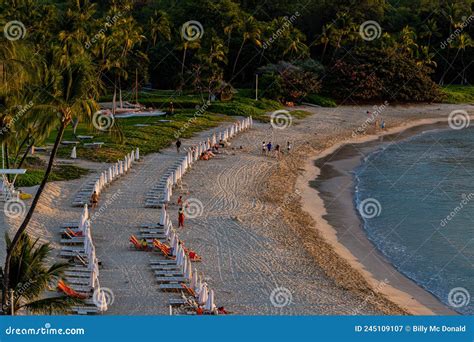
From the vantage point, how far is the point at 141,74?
68.6m

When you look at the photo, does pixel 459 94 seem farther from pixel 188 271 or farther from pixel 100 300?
pixel 100 300

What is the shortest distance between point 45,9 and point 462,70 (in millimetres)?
48209

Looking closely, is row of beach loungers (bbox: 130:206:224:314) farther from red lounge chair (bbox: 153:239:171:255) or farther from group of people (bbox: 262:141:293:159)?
group of people (bbox: 262:141:293:159)

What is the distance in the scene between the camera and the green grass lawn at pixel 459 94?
3224 inches

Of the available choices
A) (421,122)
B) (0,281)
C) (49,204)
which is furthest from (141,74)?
(0,281)

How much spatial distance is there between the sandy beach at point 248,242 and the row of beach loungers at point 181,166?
0.53 meters

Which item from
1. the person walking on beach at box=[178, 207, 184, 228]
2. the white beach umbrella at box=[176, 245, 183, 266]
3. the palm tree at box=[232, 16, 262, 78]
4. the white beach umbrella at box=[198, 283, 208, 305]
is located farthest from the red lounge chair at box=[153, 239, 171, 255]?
the palm tree at box=[232, 16, 262, 78]

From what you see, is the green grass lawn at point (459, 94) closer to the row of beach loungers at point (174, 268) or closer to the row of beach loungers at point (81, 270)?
the row of beach loungers at point (174, 268)

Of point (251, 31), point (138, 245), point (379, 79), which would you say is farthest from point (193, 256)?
point (379, 79)

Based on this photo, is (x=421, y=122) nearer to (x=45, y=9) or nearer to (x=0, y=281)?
(x=45, y=9)

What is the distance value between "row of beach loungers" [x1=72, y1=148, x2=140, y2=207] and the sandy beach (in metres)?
0.43

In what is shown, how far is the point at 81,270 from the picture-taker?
79.4 feet

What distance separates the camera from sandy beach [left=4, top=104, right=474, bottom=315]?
2389 cm

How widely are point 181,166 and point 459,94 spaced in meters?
50.3
